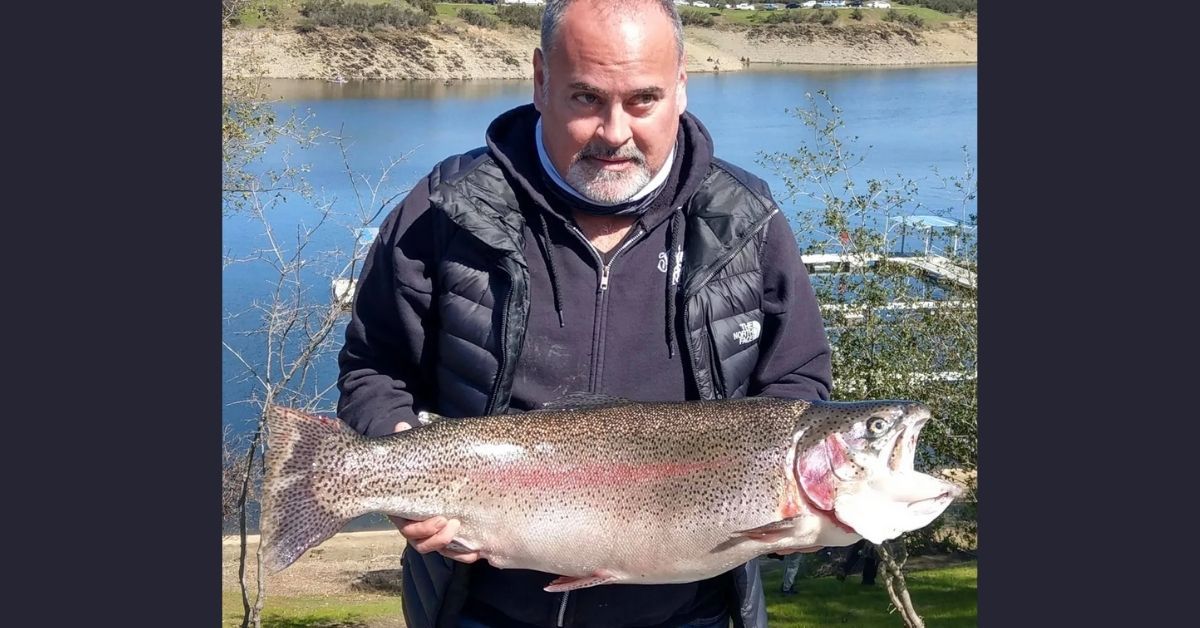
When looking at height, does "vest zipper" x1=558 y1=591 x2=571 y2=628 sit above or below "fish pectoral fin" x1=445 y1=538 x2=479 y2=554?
below

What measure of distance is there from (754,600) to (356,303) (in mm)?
1819

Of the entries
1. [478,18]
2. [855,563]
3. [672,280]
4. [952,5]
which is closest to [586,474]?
[672,280]

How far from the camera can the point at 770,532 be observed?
377cm

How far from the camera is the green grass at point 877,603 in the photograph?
64.3ft

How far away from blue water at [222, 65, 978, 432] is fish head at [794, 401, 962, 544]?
2153 centimetres

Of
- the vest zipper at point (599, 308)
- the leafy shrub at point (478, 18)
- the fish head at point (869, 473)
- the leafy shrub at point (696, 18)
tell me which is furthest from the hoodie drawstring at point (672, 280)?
the leafy shrub at point (478, 18)

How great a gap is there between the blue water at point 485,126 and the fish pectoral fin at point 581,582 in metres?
21.3

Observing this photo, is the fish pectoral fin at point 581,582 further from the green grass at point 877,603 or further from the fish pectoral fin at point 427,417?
the green grass at point 877,603

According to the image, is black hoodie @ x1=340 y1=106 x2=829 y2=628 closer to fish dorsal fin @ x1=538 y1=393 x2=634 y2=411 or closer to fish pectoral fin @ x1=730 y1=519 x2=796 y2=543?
fish dorsal fin @ x1=538 y1=393 x2=634 y2=411

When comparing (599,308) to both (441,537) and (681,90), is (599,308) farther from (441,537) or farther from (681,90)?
(441,537)

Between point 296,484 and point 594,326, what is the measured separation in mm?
1133

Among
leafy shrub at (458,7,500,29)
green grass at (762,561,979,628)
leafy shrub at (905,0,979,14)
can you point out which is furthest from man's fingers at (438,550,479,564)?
leafy shrub at (905,0,979,14)

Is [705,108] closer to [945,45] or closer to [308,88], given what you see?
[308,88]

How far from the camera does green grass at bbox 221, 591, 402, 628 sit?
20641 mm
